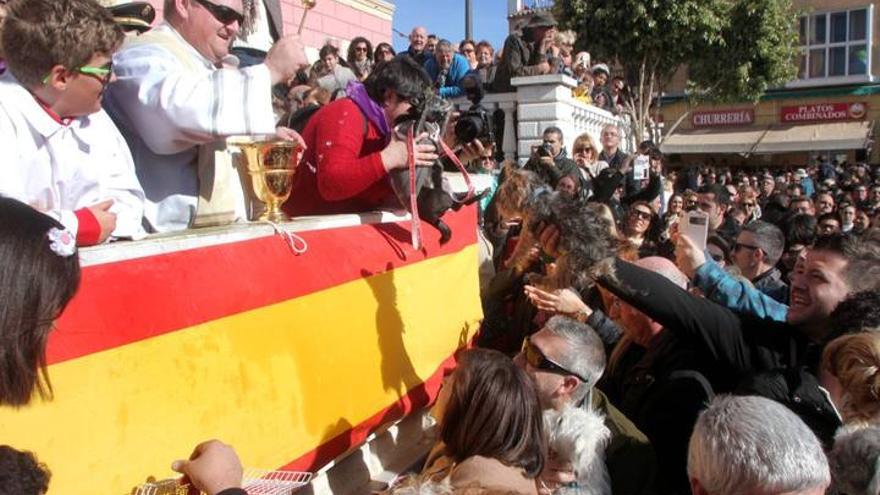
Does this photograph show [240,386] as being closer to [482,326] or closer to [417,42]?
[482,326]

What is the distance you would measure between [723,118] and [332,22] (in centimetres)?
2012

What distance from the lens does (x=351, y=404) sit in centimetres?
262

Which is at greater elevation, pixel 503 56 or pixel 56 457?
pixel 503 56

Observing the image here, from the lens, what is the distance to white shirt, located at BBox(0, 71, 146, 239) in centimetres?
189

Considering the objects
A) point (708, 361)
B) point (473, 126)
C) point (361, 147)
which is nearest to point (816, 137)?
point (473, 126)

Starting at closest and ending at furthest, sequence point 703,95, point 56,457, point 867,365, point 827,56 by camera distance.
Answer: point 56,457 → point 867,365 → point 703,95 → point 827,56

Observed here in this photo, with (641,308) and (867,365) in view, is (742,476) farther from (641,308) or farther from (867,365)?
(641,308)

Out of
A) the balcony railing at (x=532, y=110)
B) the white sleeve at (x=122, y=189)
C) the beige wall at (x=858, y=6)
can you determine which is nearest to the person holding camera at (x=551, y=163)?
the balcony railing at (x=532, y=110)

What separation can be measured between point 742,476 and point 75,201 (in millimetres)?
1706

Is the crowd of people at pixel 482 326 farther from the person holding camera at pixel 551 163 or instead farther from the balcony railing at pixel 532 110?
the balcony railing at pixel 532 110

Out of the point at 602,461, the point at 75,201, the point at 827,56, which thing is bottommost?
the point at 602,461

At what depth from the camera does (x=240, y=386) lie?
2.17 meters

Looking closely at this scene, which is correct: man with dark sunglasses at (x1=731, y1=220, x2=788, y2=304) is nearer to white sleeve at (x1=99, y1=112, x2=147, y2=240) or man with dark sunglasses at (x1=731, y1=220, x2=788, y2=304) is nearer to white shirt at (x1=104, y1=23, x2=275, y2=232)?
white shirt at (x1=104, y1=23, x2=275, y2=232)

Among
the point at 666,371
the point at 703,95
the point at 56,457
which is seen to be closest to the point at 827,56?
the point at 703,95
